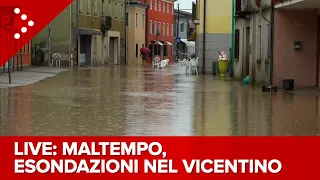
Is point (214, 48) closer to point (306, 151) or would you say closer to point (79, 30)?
point (79, 30)

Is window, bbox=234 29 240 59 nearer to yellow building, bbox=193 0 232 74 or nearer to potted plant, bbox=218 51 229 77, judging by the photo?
potted plant, bbox=218 51 229 77

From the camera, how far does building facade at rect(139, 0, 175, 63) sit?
106 metres

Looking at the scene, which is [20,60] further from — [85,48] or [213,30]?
[85,48]

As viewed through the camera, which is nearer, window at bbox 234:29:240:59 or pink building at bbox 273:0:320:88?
pink building at bbox 273:0:320:88

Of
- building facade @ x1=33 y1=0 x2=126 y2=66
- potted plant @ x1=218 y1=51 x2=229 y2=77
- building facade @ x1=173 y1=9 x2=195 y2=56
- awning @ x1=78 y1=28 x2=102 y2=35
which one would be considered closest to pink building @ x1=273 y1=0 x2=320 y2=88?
potted plant @ x1=218 y1=51 x2=229 y2=77

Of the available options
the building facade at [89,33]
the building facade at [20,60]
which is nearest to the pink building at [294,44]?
the building facade at [20,60]

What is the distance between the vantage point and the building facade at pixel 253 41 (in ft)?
114

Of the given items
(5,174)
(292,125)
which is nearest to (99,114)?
(292,125)

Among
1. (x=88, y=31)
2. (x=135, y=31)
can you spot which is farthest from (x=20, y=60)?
(x=135, y=31)

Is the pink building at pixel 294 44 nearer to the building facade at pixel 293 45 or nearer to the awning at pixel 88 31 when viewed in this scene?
the building facade at pixel 293 45

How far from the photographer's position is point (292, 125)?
57.3 ft

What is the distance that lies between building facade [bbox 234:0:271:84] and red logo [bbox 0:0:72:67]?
35.6ft

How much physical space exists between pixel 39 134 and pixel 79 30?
59.4 metres

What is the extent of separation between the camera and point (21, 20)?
50.1m
